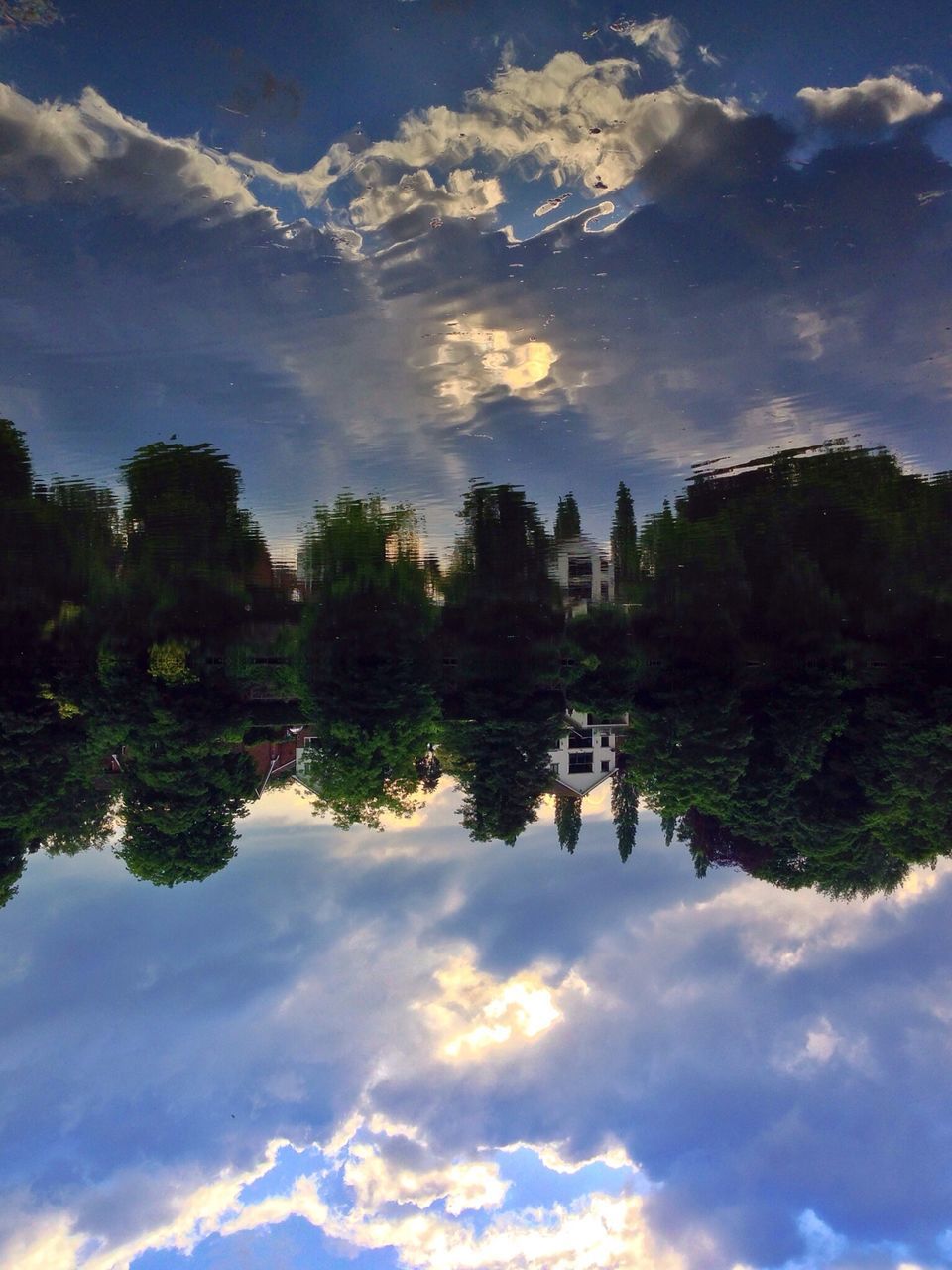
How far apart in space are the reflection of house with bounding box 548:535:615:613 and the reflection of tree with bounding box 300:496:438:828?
5.16 meters

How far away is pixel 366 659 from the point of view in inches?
974

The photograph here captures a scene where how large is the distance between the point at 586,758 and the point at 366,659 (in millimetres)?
16604

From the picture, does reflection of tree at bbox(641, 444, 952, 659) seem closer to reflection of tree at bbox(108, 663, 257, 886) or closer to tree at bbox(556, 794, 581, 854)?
tree at bbox(556, 794, 581, 854)

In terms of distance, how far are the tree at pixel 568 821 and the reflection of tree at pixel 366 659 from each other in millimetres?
11797

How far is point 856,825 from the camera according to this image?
69.6 feet

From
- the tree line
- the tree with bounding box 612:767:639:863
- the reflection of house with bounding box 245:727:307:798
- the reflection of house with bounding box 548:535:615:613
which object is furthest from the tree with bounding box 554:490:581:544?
the tree with bounding box 612:767:639:863

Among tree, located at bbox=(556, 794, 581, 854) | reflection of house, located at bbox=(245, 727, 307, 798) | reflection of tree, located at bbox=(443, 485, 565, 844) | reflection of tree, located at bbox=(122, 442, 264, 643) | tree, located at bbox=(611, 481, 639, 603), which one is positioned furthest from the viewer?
tree, located at bbox=(556, 794, 581, 854)

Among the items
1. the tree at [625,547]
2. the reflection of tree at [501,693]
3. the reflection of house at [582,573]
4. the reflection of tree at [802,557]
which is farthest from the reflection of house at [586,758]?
the tree at [625,547]

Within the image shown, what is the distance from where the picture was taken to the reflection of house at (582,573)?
936 inches

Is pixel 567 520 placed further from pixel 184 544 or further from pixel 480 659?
→ pixel 184 544

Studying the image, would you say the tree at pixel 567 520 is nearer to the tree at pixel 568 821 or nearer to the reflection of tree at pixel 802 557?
the reflection of tree at pixel 802 557

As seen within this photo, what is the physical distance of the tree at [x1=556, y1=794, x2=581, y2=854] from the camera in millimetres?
34062

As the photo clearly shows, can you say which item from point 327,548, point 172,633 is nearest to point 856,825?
point 327,548

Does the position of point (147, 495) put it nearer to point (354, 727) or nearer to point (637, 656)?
point (354, 727)
